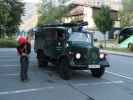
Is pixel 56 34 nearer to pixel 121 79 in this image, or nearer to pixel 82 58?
pixel 82 58

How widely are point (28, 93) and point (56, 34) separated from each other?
5.66 m

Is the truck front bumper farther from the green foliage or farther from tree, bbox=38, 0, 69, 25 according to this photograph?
tree, bbox=38, 0, 69, 25

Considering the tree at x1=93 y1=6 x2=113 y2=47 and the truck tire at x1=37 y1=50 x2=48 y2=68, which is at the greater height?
the tree at x1=93 y1=6 x2=113 y2=47

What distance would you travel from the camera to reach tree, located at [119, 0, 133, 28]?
7650cm

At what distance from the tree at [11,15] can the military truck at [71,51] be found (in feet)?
151

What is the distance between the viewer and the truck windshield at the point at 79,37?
51.7 feet

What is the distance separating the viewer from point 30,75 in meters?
16.0

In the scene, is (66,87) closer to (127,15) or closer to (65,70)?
(65,70)

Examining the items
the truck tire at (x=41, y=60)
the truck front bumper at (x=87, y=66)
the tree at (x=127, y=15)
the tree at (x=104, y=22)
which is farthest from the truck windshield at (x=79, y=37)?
the tree at (x=127, y=15)

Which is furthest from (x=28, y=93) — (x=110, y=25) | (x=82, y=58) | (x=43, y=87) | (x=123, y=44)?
(x=110, y=25)

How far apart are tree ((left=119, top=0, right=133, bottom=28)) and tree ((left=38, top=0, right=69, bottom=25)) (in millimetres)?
15531

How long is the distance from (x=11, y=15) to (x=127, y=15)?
76.6 feet

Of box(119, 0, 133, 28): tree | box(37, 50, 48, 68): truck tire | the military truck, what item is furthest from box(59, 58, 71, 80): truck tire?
box(119, 0, 133, 28): tree

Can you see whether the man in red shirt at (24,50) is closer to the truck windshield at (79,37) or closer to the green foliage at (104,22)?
the truck windshield at (79,37)
